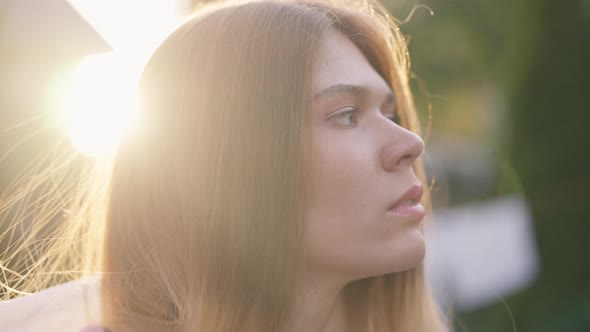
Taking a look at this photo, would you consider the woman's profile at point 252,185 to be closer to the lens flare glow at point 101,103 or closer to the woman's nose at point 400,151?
the woman's nose at point 400,151

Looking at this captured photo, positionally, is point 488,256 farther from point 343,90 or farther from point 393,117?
point 343,90

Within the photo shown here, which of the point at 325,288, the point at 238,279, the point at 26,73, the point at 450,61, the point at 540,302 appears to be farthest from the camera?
the point at 450,61

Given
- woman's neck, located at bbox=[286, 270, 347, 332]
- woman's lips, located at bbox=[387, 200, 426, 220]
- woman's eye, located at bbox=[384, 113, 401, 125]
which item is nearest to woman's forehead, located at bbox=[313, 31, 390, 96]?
woman's eye, located at bbox=[384, 113, 401, 125]

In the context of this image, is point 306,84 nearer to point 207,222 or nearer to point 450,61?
point 207,222

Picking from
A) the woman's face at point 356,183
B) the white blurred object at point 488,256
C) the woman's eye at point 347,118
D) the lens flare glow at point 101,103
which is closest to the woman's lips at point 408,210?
the woman's face at point 356,183

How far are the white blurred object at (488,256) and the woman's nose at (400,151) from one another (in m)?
3.00

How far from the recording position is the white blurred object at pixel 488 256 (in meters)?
4.81

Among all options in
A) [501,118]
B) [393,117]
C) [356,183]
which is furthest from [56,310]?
[501,118]

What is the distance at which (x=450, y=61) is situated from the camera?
24.1ft

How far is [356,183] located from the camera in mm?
1536

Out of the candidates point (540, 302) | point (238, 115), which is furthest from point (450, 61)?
point (238, 115)

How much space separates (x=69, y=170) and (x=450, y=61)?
6.12 m

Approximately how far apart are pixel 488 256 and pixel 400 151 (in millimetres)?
3905

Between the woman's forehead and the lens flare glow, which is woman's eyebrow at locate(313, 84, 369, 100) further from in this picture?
the lens flare glow
